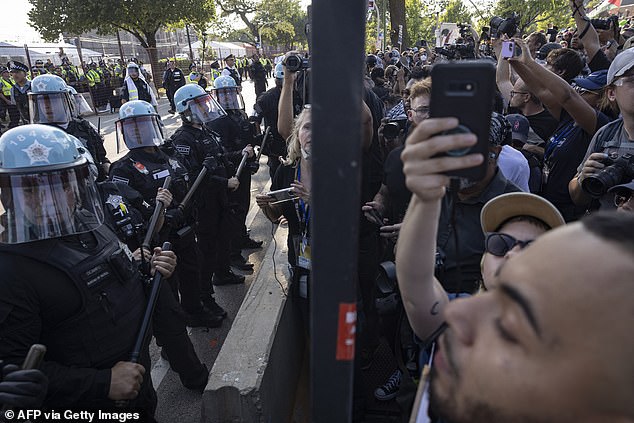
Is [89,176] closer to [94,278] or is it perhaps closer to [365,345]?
[94,278]

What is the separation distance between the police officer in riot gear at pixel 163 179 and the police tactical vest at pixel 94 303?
1.18 meters

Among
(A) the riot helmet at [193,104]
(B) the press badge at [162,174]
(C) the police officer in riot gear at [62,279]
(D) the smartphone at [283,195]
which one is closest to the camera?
(C) the police officer in riot gear at [62,279]

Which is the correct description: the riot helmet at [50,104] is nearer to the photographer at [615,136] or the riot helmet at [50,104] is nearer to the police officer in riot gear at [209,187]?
the police officer in riot gear at [209,187]

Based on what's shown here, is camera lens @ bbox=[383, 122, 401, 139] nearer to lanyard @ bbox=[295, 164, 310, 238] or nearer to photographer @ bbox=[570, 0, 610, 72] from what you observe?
lanyard @ bbox=[295, 164, 310, 238]

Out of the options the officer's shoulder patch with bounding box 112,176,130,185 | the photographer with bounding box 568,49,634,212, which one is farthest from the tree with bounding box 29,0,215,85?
the photographer with bounding box 568,49,634,212

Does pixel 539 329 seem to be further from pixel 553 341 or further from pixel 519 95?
pixel 519 95

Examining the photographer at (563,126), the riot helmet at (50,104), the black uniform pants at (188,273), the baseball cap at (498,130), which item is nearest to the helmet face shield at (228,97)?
the riot helmet at (50,104)

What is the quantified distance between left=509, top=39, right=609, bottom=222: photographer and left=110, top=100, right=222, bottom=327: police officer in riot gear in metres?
2.90

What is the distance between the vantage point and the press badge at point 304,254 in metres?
2.87

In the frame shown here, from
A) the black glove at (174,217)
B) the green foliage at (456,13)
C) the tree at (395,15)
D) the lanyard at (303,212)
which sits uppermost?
the green foliage at (456,13)

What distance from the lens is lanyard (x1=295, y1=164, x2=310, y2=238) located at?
2848 millimetres

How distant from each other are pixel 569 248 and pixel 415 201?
0.42 metres

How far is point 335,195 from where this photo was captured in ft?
2.52

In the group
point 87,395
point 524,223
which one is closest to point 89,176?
point 87,395
